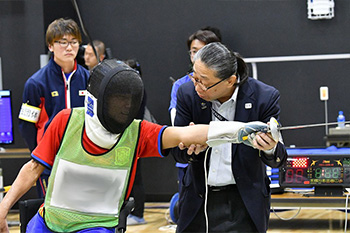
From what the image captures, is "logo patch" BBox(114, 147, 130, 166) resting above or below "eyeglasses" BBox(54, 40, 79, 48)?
below

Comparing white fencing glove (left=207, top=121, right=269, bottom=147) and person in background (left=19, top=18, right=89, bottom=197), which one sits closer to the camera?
white fencing glove (left=207, top=121, right=269, bottom=147)

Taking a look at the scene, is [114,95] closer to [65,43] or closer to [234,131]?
[234,131]

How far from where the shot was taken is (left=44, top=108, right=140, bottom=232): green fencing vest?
239cm

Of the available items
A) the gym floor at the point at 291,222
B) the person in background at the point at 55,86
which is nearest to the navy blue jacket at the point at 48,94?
the person in background at the point at 55,86

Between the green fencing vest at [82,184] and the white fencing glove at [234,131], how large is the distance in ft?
1.15

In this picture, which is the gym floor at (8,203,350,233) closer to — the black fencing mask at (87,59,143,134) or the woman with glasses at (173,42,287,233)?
the woman with glasses at (173,42,287,233)

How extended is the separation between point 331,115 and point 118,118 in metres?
4.77

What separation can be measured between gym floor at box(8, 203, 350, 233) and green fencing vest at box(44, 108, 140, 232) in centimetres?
308

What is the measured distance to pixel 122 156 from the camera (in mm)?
2434

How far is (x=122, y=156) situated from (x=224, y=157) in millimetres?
463

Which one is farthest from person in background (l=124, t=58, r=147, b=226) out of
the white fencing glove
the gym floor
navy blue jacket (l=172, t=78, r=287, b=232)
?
the white fencing glove

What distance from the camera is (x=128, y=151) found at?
2451mm

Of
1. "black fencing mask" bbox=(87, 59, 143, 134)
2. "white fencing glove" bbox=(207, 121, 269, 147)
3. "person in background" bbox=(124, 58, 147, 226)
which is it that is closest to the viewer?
"white fencing glove" bbox=(207, 121, 269, 147)

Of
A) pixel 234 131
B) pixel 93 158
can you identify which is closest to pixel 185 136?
pixel 234 131
